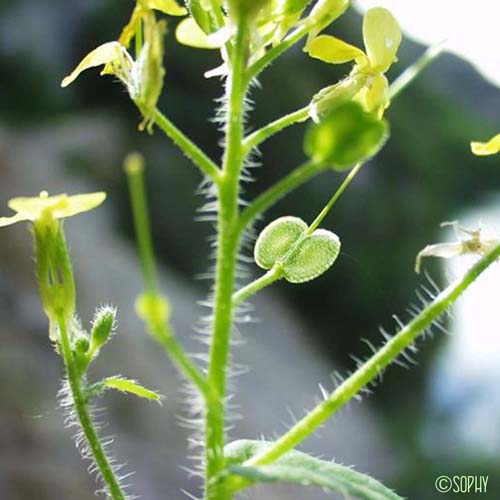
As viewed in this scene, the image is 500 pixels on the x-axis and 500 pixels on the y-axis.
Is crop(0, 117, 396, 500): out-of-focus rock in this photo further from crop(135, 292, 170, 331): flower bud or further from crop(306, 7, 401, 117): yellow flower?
crop(135, 292, 170, 331): flower bud

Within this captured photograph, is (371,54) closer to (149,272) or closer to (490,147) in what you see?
(490,147)

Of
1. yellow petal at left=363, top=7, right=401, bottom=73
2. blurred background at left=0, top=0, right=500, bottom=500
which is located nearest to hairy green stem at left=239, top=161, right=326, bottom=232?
yellow petal at left=363, top=7, right=401, bottom=73

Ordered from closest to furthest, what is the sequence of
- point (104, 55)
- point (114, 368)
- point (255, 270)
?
point (104, 55), point (114, 368), point (255, 270)

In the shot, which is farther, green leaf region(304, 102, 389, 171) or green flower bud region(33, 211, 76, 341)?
green flower bud region(33, 211, 76, 341)

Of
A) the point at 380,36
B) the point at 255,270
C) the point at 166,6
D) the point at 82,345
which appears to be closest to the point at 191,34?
the point at 166,6

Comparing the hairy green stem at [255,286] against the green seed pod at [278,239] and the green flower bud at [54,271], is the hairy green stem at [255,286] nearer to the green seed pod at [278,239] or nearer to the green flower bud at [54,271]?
the green seed pod at [278,239]

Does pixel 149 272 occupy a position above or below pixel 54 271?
below

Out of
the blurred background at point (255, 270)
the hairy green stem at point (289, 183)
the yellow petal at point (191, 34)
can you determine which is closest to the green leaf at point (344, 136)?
the hairy green stem at point (289, 183)
